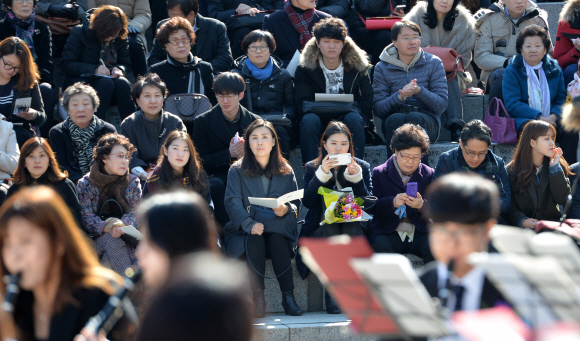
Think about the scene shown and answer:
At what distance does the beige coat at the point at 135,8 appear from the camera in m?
8.06

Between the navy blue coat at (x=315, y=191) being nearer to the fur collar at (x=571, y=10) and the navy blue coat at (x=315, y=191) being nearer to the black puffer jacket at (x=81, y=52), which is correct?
the black puffer jacket at (x=81, y=52)

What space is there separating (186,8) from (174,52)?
915 millimetres

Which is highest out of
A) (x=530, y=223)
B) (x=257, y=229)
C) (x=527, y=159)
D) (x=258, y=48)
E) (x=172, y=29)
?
(x=172, y=29)

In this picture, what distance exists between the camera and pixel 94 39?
7094 mm

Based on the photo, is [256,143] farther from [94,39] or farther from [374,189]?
[94,39]

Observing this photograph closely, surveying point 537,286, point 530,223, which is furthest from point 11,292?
point 530,223

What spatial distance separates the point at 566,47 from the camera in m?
7.49

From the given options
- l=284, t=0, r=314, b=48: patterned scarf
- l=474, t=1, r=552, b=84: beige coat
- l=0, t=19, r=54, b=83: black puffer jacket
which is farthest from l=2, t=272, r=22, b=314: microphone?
l=474, t=1, r=552, b=84: beige coat

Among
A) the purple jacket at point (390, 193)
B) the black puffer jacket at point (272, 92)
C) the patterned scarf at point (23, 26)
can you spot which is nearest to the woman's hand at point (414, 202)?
the purple jacket at point (390, 193)

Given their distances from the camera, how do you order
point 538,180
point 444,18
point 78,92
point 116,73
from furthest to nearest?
point 444,18 → point 116,73 → point 78,92 → point 538,180

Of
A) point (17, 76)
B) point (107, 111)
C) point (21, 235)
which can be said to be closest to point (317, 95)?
point (107, 111)

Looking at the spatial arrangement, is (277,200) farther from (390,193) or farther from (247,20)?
(247,20)

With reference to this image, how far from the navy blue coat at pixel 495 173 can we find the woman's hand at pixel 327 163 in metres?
0.94

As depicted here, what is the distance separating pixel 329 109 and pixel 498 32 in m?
2.58
